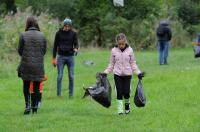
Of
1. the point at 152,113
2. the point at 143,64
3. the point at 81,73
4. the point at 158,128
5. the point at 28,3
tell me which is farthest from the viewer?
the point at 28,3

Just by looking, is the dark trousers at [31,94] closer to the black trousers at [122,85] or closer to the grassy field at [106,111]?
the grassy field at [106,111]

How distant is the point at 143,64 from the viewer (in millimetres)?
26391

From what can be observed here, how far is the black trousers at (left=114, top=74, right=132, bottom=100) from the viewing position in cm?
1260

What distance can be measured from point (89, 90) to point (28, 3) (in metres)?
29.5

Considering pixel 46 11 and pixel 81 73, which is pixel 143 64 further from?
pixel 46 11

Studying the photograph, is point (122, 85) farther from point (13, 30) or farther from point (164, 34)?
point (13, 30)

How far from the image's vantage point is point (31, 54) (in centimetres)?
1271

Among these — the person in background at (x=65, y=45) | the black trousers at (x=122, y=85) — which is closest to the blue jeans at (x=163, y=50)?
the person in background at (x=65, y=45)

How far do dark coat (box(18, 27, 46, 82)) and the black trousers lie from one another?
1.62m

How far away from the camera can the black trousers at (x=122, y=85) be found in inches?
496

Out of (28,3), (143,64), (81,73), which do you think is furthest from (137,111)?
(28,3)

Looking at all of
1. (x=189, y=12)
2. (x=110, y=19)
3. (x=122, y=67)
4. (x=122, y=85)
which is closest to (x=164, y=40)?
(x=122, y=85)

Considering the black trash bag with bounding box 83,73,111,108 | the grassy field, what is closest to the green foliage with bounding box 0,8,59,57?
the grassy field

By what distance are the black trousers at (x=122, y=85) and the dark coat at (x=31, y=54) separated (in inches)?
63.8
